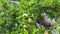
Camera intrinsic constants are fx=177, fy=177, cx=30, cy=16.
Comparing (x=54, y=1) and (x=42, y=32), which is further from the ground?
(x=54, y=1)

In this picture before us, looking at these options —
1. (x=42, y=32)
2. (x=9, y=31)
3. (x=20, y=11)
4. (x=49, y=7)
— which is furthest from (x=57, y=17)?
(x=9, y=31)

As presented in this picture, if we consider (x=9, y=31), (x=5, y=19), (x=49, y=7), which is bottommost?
(x=9, y=31)

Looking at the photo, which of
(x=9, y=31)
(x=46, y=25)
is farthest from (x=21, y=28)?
(x=46, y=25)

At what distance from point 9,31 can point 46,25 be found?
0.37m

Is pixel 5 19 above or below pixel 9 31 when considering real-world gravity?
above

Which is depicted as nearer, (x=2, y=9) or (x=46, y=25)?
(x=46, y=25)

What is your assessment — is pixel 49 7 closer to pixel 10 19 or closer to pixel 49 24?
pixel 49 24

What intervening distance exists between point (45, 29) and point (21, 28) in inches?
9.2

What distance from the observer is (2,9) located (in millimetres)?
1882

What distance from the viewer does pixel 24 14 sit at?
5.71ft

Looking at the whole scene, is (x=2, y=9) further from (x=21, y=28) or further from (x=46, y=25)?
(x=46, y=25)

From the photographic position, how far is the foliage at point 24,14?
172cm

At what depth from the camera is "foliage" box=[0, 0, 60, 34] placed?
1.72 m

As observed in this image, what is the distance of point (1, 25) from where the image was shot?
1.77 meters
